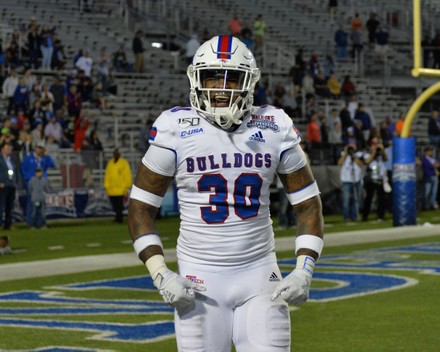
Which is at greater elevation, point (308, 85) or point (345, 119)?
point (308, 85)

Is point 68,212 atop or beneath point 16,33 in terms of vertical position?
beneath

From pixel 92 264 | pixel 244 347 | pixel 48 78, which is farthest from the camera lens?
pixel 48 78

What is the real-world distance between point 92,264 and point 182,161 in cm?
990

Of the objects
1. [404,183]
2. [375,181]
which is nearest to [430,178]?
[375,181]

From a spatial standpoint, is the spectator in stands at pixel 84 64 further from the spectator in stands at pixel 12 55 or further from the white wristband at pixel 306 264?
the white wristband at pixel 306 264

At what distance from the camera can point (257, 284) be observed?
17.1 ft

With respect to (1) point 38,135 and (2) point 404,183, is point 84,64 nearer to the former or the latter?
(1) point 38,135

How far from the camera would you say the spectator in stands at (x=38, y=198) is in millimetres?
21969

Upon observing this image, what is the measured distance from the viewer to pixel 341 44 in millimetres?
38250

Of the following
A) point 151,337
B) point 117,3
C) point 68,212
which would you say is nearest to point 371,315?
point 151,337

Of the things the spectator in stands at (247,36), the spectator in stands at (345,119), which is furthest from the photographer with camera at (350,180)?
the spectator in stands at (247,36)

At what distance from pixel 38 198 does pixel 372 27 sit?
784 inches

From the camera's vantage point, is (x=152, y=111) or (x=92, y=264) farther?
(x=152, y=111)

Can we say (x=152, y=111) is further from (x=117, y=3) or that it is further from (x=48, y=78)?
(x=117, y=3)
